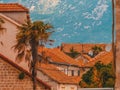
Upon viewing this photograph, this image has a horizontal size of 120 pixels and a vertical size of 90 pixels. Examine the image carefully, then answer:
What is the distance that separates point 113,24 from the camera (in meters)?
9.53

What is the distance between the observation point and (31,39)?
60.7m

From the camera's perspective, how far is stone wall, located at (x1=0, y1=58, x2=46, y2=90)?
6118cm

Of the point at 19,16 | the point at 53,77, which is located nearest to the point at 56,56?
the point at 53,77

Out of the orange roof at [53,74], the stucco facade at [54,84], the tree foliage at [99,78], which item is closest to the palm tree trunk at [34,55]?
the tree foliage at [99,78]

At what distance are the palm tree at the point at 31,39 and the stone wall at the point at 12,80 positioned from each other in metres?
1.40

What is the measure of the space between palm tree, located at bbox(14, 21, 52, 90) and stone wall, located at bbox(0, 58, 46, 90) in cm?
140

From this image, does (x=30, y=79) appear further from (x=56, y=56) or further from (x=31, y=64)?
(x=56, y=56)

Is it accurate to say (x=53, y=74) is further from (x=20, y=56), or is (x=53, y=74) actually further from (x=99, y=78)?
(x=20, y=56)

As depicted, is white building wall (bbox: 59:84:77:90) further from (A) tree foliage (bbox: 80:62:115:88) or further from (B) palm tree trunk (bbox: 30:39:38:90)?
(B) palm tree trunk (bbox: 30:39:38:90)

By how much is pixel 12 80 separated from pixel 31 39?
4.91 metres

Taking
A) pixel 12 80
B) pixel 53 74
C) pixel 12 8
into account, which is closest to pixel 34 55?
pixel 12 80

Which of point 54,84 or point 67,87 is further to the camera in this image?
point 67,87

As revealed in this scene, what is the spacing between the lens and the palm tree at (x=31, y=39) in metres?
60.0

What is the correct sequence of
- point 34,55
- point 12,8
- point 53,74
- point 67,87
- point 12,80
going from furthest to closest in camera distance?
point 67,87 → point 53,74 → point 12,8 → point 12,80 → point 34,55
